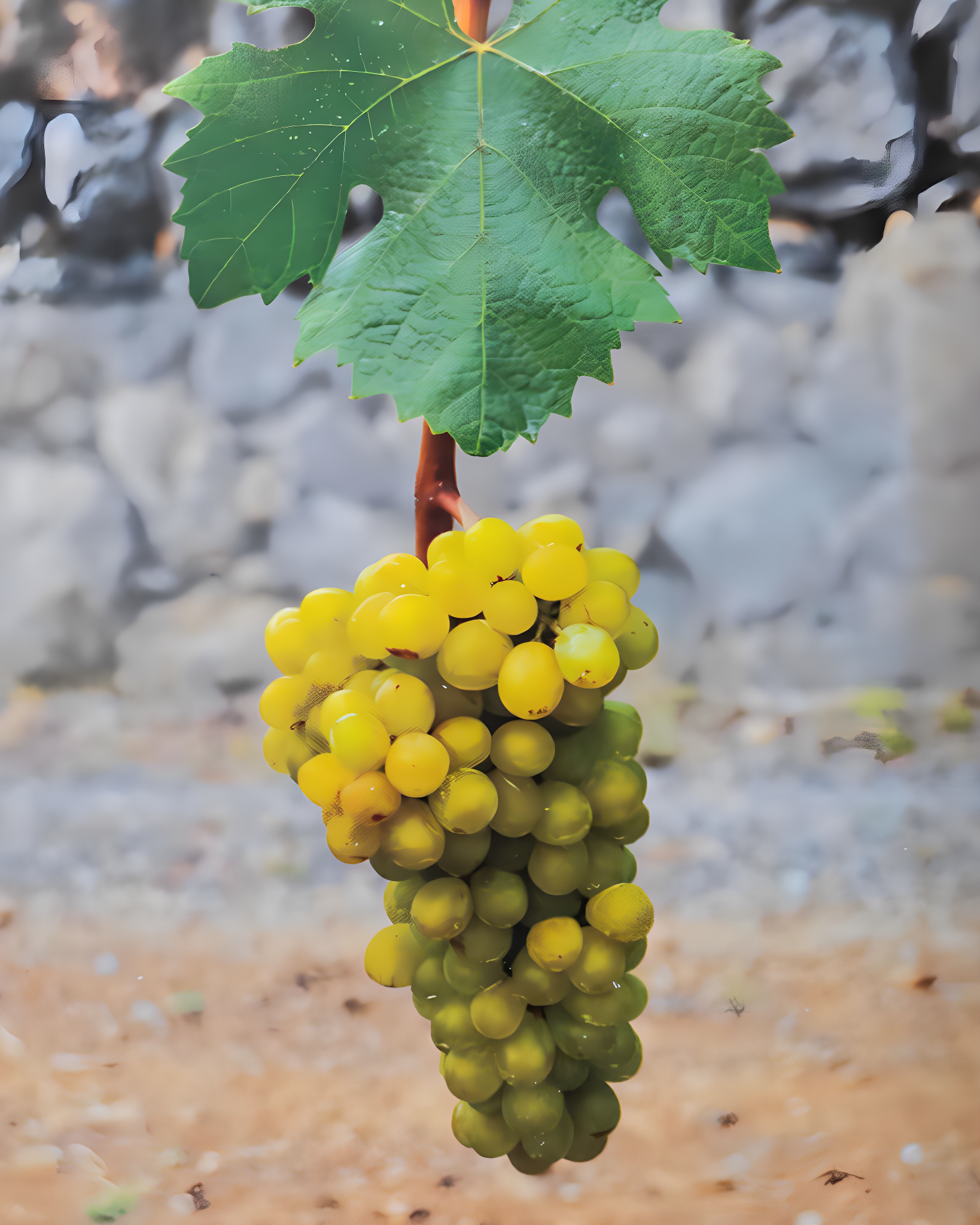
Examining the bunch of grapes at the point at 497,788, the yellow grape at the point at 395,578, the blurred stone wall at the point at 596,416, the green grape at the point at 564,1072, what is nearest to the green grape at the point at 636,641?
the bunch of grapes at the point at 497,788

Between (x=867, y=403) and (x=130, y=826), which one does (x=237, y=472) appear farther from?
(x=867, y=403)

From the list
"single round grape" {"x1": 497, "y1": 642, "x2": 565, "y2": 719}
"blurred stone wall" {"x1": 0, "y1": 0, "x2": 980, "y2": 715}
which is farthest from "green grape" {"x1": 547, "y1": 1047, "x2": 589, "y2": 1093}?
"blurred stone wall" {"x1": 0, "y1": 0, "x2": 980, "y2": 715}

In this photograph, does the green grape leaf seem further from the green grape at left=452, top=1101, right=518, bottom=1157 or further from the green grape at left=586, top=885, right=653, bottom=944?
the green grape at left=452, top=1101, right=518, bottom=1157

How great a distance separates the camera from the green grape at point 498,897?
44 cm

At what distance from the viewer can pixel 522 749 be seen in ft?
1.38

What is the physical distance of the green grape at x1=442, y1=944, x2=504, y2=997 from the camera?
451 mm

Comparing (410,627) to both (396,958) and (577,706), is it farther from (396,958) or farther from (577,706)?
(396,958)

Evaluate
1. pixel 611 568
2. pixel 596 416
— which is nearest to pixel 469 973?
pixel 611 568

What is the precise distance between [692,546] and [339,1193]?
2.27 feet

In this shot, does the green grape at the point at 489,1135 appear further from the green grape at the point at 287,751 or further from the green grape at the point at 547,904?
the green grape at the point at 287,751

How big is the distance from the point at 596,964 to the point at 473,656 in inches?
6.9

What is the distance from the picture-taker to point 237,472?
94 cm

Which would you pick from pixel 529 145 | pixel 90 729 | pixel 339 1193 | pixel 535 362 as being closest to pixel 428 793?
pixel 535 362

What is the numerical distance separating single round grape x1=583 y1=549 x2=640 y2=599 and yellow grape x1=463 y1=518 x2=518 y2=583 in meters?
0.05
